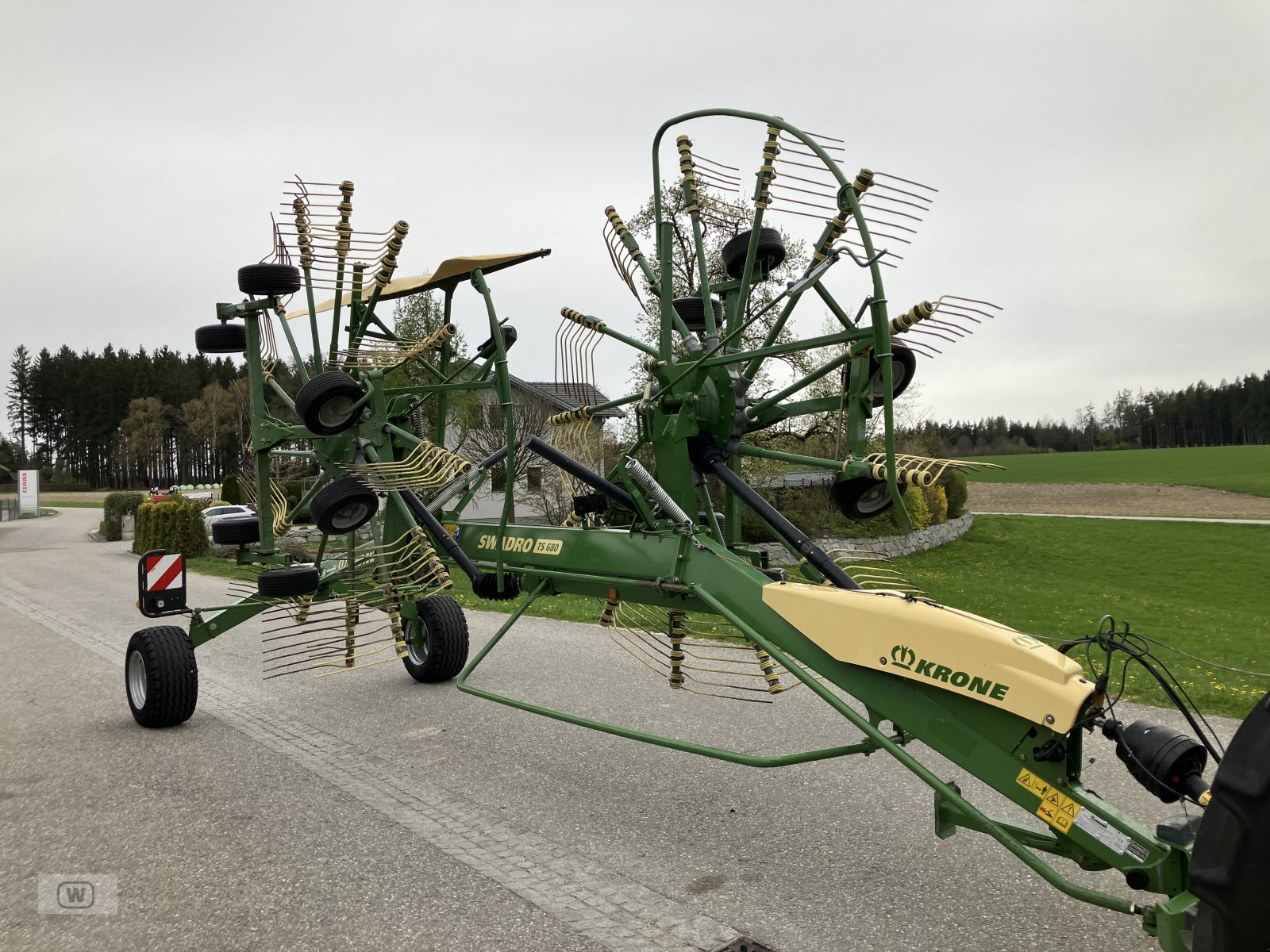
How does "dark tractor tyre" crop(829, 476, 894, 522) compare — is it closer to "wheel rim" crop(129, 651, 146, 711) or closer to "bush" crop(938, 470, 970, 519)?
"wheel rim" crop(129, 651, 146, 711)

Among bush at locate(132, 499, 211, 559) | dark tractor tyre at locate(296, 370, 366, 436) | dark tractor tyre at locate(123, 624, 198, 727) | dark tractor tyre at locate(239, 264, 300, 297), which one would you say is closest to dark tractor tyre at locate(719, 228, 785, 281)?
dark tractor tyre at locate(296, 370, 366, 436)

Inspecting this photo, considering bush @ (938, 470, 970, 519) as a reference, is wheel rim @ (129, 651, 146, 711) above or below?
below

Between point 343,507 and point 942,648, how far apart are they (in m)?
3.81

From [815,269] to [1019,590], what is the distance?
1471 cm

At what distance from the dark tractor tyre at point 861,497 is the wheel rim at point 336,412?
2.96 metres

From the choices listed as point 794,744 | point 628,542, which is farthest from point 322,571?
point 794,744

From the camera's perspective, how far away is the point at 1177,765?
288 cm

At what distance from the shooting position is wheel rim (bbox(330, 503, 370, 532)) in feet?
19.1

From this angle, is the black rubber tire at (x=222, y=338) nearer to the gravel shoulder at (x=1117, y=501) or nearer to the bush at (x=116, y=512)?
the bush at (x=116, y=512)

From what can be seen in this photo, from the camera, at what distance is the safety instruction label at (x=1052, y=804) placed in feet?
9.93

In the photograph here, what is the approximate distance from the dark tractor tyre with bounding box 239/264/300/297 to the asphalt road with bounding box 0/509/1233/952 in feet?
10.2

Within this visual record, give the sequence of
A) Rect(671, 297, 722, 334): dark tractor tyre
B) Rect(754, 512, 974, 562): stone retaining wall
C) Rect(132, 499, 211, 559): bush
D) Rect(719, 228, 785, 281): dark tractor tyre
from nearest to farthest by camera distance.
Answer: Rect(719, 228, 785, 281): dark tractor tyre < Rect(671, 297, 722, 334): dark tractor tyre < Rect(754, 512, 974, 562): stone retaining wall < Rect(132, 499, 211, 559): bush

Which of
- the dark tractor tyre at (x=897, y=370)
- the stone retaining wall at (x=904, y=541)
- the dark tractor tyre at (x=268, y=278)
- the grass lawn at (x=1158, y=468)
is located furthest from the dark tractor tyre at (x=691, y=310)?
the grass lawn at (x=1158, y=468)

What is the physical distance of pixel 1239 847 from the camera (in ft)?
7.86
